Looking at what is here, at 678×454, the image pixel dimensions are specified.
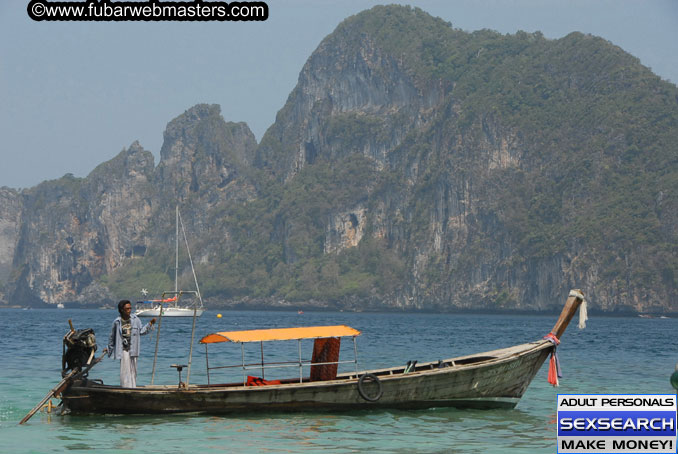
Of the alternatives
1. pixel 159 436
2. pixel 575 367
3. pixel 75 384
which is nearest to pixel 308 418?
pixel 159 436

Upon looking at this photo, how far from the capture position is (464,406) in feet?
71.2

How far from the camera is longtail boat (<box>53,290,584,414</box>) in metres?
20.0

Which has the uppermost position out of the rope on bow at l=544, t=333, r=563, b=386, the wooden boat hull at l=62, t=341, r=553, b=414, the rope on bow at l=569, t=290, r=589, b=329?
the rope on bow at l=569, t=290, r=589, b=329

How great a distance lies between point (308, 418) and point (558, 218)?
604 ft

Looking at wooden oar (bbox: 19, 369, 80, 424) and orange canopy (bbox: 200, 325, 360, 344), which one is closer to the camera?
wooden oar (bbox: 19, 369, 80, 424)

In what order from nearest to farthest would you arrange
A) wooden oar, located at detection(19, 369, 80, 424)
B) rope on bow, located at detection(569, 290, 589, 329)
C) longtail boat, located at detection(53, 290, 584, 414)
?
wooden oar, located at detection(19, 369, 80, 424) → longtail boat, located at detection(53, 290, 584, 414) → rope on bow, located at detection(569, 290, 589, 329)

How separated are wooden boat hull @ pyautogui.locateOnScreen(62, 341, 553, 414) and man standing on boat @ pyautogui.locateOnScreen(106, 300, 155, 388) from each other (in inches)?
20.2

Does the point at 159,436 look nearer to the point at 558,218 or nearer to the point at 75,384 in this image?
the point at 75,384

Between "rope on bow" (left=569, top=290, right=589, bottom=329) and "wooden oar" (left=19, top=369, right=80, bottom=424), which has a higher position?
"rope on bow" (left=569, top=290, right=589, bottom=329)

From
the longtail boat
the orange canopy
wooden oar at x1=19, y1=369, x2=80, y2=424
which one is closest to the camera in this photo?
wooden oar at x1=19, y1=369, x2=80, y2=424

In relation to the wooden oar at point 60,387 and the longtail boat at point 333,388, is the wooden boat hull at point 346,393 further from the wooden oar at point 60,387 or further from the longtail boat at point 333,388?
the wooden oar at point 60,387

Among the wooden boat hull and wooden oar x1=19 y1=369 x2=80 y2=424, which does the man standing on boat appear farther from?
wooden oar x1=19 y1=369 x2=80 y2=424

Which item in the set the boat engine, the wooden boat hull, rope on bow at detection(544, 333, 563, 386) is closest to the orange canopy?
the wooden boat hull

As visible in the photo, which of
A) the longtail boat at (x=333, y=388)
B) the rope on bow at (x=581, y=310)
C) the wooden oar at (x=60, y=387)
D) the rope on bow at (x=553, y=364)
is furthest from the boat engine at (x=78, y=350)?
the rope on bow at (x=581, y=310)
